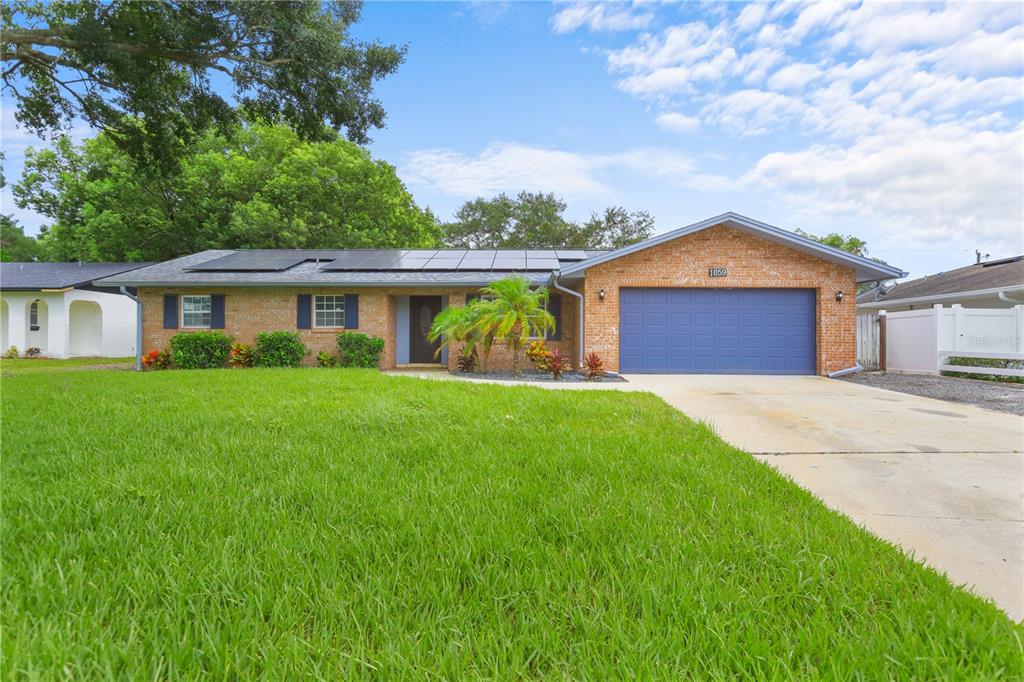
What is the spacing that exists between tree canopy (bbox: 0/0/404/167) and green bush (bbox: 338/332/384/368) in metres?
5.11

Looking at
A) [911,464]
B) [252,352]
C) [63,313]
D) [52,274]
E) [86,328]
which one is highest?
[52,274]

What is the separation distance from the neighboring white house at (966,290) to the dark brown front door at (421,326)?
16.3 m

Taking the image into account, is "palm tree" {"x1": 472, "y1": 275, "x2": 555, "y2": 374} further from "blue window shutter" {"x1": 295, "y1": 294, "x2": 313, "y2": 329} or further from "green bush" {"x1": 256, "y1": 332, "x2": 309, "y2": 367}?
"blue window shutter" {"x1": 295, "y1": 294, "x2": 313, "y2": 329}

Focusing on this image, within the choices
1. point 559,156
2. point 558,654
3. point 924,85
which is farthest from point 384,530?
point 559,156

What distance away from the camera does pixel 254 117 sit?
8.98 m

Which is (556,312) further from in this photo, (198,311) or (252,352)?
(198,311)

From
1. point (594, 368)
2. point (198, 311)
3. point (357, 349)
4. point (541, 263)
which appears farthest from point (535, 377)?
point (198, 311)

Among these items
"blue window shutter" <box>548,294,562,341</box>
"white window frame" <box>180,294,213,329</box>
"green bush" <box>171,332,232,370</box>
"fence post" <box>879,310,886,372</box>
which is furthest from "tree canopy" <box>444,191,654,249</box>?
"green bush" <box>171,332,232,370</box>

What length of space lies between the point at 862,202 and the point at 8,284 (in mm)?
37918

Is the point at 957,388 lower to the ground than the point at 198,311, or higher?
lower

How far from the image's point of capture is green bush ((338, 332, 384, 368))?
477 inches

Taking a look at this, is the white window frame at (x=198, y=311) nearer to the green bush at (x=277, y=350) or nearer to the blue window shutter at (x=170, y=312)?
the blue window shutter at (x=170, y=312)

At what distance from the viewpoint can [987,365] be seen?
10.2 meters

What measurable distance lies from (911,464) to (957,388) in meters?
6.91
